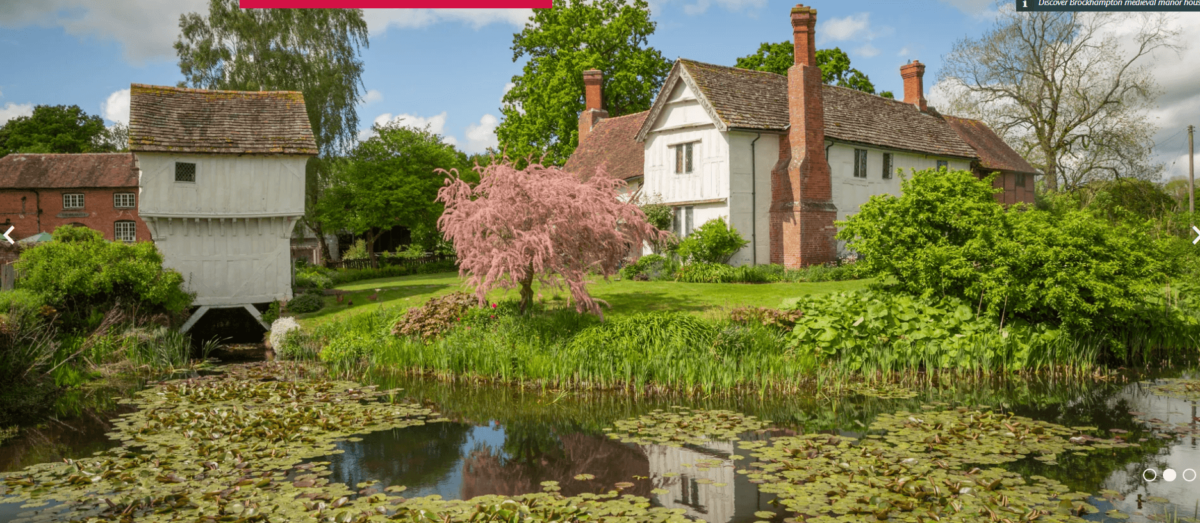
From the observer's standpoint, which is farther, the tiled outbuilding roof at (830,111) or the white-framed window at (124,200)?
the white-framed window at (124,200)

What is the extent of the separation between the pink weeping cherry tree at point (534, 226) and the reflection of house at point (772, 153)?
1328 centimetres

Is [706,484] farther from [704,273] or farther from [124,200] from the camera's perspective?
[124,200]

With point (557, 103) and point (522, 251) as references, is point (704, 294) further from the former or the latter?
point (557, 103)

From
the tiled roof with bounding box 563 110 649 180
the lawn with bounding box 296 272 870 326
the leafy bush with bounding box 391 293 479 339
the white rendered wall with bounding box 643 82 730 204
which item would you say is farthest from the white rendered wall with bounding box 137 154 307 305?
the white rendered wall with bounding box 643 82 730 204

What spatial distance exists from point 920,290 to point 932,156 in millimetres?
21221

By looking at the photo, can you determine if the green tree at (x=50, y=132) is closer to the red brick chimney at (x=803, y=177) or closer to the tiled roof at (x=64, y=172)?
the tiled roof at (x=64, y=172)

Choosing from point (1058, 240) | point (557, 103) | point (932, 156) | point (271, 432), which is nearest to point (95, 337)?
point (271, 432)

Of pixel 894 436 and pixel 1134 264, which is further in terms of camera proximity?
pixel 1134 264

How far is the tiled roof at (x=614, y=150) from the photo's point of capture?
1249 inches

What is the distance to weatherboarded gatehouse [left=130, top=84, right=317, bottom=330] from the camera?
2141cm

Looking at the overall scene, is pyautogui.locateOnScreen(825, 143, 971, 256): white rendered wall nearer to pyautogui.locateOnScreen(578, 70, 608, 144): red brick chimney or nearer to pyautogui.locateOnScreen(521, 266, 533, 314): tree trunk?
pyautogui.locateOnScreen(578, 70, 608, 144): red brick chimney

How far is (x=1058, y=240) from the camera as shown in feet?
40.5

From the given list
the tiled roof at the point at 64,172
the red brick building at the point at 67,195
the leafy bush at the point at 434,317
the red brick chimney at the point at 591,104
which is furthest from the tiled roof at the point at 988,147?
the tiled roof at the point at 64,172

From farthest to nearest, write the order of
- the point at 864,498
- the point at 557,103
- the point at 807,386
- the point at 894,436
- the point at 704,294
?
1. the point at 557,103
2. the point at 704,294
3. the point at 807,386
4. the point at 894,436
5. the point at 864,498
